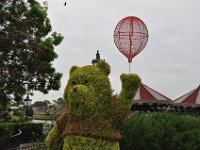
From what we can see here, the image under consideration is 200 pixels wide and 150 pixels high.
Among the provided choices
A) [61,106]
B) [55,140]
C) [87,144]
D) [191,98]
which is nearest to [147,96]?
[191,98]

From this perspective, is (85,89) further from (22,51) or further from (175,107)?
(22,51)

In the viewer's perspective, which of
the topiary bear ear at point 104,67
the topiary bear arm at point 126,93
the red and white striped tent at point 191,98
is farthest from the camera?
the red and white striped tent at point 191,98

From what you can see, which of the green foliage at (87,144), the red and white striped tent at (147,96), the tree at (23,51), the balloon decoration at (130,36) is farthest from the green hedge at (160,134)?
the tree at (23,51)

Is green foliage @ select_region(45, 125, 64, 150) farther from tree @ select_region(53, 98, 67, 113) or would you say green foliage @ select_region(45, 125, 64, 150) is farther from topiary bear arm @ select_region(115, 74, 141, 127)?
topiary bear arm @ select_region(115, 74, 141, 127)

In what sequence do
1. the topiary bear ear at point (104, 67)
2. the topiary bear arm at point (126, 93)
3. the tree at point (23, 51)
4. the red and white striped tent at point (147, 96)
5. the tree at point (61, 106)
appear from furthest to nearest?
the tree at point (23, 51)
the tree at point (61, 106)
the red and white striped tent at point (147, 96)
the topiary bear ear at point (104, 67)
the topiary bear arm at point (126, 93)

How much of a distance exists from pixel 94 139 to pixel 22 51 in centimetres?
1327

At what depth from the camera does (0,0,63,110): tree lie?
20062mm

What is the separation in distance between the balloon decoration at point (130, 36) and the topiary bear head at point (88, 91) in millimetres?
5996

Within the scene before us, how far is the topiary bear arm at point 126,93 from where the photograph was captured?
808 cm

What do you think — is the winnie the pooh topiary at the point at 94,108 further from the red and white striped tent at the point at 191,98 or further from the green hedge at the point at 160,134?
the red and white striped tent at the point at 191,98

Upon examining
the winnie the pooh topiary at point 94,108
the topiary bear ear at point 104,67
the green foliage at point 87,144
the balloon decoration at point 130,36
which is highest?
the balloon decoration at point 130,36

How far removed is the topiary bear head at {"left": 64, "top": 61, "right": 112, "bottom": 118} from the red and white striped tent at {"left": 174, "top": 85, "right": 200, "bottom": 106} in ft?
34.0

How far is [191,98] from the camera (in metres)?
18.3

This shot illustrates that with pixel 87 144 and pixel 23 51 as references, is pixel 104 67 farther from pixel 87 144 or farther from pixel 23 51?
pixel 23 51
